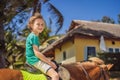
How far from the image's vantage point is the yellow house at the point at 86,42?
2916cm

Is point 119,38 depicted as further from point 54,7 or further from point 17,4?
point 17,4

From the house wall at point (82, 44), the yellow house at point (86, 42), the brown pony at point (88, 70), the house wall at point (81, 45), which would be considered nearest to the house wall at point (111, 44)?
the yellow house at point (86, 42)

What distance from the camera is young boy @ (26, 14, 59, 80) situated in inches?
182

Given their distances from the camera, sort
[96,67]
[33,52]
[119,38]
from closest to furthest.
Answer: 1. [33,52]
2. [96,67]
3. [119,38]

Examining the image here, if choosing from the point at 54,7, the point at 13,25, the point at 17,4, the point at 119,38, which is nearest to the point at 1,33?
the point at 17,4

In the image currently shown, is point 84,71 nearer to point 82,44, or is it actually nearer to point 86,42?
point 82,44

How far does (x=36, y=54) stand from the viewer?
4.61 m

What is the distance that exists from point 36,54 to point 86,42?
25.3 meters

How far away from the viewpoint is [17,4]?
71.6 ft

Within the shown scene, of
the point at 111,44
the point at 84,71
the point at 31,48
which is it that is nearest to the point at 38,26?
the point at 31,48

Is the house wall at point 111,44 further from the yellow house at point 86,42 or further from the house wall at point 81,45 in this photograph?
the house wall at point 81,45

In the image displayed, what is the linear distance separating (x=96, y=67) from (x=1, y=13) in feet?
49.1

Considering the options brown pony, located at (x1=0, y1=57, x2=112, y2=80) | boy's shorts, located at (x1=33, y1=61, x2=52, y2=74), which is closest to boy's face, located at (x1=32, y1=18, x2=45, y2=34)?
boy's shorts, located at (x1=33, y1=61, x2=52, y2=74)

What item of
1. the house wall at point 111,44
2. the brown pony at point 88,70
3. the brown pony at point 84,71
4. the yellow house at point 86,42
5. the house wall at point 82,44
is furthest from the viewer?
the house wall at point 111,44
